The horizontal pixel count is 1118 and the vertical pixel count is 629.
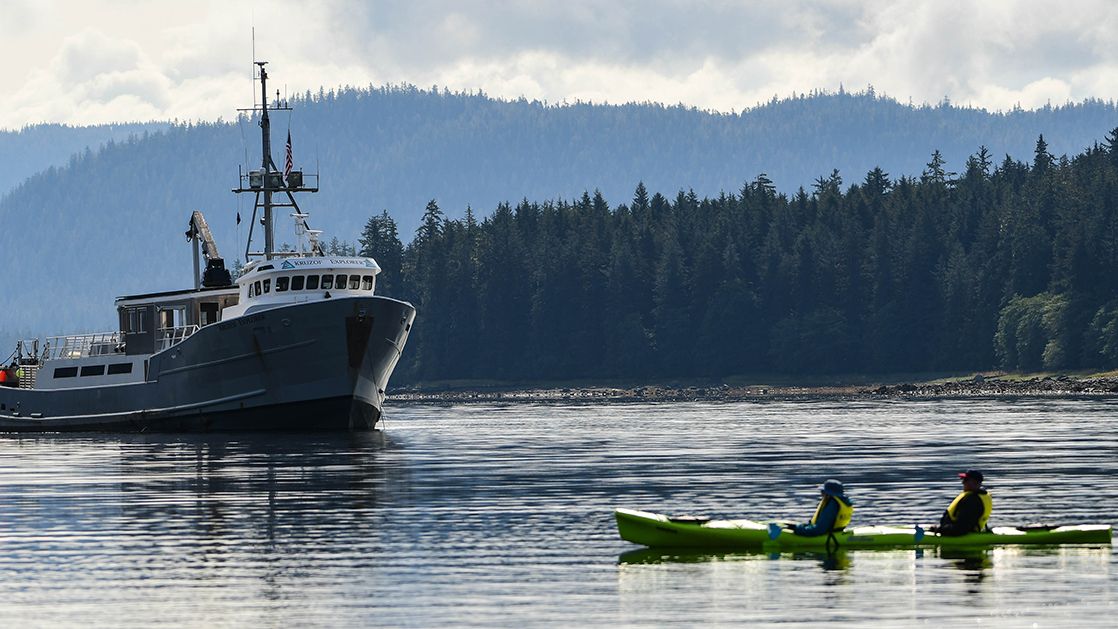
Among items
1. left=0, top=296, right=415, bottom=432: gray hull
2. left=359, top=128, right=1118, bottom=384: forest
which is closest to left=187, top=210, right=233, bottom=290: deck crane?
left=0, top=296, right=415, bottom=432: gray hull

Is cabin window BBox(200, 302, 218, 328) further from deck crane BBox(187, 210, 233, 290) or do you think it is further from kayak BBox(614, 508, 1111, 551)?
kayak BBox(614, 508, 1111, 551)

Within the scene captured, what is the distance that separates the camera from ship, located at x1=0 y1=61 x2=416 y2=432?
63594 mm

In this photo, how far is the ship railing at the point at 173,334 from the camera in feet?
226

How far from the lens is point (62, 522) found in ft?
108

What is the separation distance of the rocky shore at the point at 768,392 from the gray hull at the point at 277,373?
6932cm

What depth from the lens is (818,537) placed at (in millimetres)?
27500

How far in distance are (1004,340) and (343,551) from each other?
135 m

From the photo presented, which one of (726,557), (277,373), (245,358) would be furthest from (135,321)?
(726,557)

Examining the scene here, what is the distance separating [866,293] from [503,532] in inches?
6217

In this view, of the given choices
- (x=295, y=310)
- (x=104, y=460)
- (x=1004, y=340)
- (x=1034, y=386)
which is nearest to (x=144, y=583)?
(x=104, y=460)

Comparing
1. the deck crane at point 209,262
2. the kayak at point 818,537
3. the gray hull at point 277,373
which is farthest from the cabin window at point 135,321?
the kayak at point 818,537

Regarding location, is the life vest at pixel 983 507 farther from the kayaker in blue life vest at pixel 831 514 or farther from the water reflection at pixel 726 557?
the water reflection at pixel 726 557

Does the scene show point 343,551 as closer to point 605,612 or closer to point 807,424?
point 605,612

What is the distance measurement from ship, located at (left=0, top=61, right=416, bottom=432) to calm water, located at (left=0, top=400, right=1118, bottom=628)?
10.1 ft
